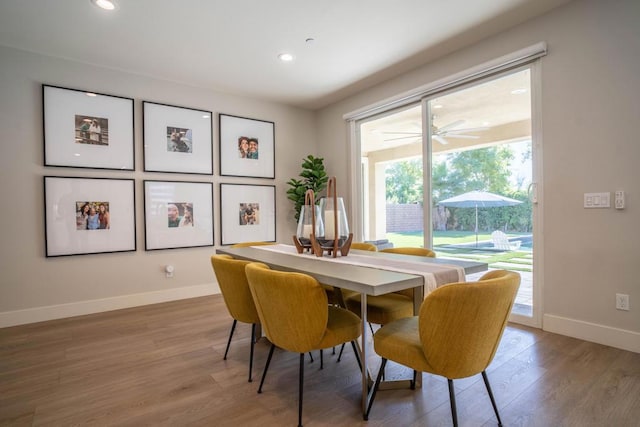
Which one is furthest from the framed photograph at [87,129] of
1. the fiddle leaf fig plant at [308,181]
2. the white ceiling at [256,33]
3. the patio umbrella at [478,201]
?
the patio umbrella at [478,201]

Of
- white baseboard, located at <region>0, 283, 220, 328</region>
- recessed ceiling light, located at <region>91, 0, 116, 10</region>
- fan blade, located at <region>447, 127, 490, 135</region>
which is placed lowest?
white baseboard, located at <region>0, 283, 220, 328</region>

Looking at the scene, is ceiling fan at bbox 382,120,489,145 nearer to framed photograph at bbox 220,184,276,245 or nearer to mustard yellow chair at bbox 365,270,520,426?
framed photograph at bbox 220,184,276,245

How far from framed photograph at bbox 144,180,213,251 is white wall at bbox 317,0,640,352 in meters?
3.71

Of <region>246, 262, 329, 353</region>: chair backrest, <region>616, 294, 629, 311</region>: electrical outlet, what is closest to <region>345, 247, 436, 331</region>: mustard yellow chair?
<region>246, 262, 329, 353</region>: chair backrest

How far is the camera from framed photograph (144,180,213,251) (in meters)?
3.99

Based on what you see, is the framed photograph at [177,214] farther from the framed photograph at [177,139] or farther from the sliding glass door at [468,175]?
the sliding glass door at [468,175]

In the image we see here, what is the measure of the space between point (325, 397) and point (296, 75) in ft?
11.2

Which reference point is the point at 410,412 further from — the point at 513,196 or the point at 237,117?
the point at 237,117

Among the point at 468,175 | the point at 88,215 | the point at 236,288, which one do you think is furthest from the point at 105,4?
the point at 468,175

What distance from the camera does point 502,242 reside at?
326 centimetres

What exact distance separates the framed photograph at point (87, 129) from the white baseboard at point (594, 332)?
14.7 feet

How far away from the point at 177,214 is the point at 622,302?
4.38 m

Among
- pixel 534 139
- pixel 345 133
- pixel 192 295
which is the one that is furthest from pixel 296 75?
pixel 192 295

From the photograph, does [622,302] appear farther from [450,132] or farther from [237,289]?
[237,289]
